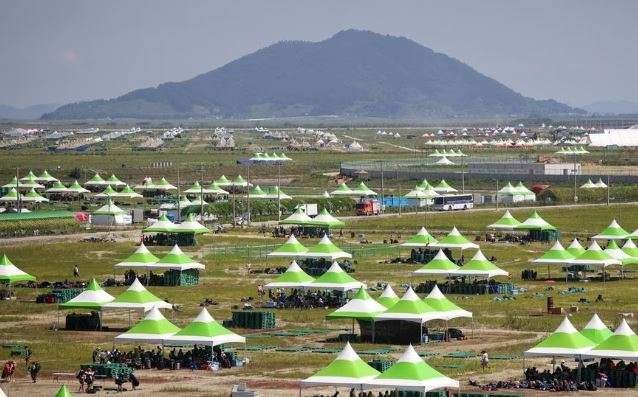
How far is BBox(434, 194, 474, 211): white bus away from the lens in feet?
428

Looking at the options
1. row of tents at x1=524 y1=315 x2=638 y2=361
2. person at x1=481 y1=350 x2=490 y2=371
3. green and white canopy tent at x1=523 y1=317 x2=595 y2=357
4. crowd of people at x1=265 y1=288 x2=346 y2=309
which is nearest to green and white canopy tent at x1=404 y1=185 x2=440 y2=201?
crowd of people at x1=265 y1=288 x2=346 y2=309

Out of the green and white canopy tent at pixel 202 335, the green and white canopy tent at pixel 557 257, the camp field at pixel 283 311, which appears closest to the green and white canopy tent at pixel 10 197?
the camp field at pixel 283 311

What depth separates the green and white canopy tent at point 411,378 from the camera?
44.6 m

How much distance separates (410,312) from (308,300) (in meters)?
13.0

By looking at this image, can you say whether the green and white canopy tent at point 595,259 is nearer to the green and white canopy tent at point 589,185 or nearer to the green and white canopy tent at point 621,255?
the green and white canopy tent at point 621,255

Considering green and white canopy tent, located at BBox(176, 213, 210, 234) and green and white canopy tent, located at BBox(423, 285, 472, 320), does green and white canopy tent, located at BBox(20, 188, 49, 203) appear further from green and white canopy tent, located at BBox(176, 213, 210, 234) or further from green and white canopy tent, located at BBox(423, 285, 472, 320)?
green and white canopy tent, located at BBox(423, 285, 472, 320)

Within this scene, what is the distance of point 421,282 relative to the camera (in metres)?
79.6

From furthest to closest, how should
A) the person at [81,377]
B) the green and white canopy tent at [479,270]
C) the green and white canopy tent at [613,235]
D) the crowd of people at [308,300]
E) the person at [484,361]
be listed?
the green and white canopy tent at [613,235], the green and white canopy tent at [479,270], the crowd of people at [308,300], the person at [484,361], the person at [81,377]

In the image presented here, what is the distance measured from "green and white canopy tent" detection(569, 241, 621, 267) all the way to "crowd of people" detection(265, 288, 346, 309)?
1407 centimetres

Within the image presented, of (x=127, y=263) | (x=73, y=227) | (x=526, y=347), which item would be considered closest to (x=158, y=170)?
(x=73, y=227)

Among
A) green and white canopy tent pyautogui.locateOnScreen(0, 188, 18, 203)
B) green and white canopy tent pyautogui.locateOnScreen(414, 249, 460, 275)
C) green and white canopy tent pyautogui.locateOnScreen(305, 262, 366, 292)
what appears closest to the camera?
green and white canopy tent pyautogui.locateOnScreen(305, 262, 366, 292)

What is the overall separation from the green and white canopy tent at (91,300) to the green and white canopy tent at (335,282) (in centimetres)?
1054

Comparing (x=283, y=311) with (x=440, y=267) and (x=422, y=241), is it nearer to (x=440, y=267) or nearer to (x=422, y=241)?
(x=440, y=267)

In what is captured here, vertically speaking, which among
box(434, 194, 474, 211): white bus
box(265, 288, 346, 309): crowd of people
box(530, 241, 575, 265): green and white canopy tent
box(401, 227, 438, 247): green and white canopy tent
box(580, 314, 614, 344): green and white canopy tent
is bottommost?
box(434, 194, 474, 211): white bus
